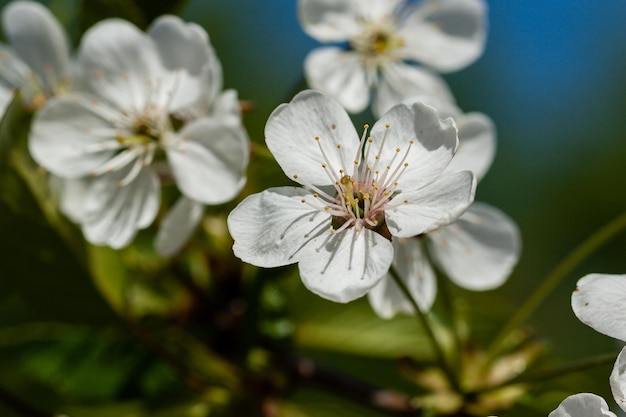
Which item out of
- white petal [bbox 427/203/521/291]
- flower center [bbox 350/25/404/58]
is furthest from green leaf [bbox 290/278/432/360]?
flower center [bbox 350/25/404/58]

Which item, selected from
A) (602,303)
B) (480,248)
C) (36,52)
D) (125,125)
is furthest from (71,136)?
(602,303)

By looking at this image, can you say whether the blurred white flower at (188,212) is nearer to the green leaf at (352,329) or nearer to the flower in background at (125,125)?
the flower in background at (125,125)

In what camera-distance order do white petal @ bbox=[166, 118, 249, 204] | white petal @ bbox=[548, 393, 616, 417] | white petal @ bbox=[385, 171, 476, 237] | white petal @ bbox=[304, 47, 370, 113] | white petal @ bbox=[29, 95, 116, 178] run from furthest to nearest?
white petal @ bbox=[304, 47, 370, 113], white petal @ bbox=[29, 95, 116, 178], white petal @ bbox=[166, 118, 249, 204], white petal @ bbox=[385, 171, 476, 237], white petal @ bbox=[548, 393, 616, 417]

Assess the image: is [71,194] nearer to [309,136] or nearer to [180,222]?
[180,222]

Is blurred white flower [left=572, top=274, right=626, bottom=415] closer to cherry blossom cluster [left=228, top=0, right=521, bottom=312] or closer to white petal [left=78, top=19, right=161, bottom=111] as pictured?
cherry blossom cluster [left=228, top=0, right=521, bottom=312]

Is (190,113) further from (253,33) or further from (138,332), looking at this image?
(253,33)

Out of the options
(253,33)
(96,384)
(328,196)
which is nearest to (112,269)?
(96,384)
